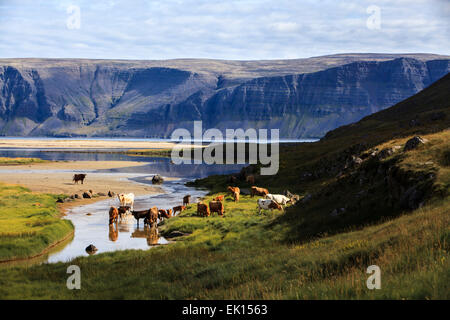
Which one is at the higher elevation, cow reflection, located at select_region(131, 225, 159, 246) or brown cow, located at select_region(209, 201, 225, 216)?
brown cow, located at select_region(209, 201, 225, 216)

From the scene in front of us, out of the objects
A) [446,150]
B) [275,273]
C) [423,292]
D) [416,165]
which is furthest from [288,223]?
[423,292]

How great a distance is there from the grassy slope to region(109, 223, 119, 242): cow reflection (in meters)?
4.42

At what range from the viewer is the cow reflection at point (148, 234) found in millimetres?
34188

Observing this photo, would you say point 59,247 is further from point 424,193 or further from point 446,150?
point 446,150

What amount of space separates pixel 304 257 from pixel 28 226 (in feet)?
84.1

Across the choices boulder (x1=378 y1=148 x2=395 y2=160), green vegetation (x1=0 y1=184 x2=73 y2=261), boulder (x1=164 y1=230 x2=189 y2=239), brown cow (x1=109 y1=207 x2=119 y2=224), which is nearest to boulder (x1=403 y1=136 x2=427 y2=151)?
boulder (x1=378 y1=148 x2=395 y2=160)

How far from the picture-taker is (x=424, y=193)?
930 inches

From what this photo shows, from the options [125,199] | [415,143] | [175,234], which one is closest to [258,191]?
[125,199]

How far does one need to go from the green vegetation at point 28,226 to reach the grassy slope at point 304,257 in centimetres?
710

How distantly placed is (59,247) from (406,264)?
25703 millimetres

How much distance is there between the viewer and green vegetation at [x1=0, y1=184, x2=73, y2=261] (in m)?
30.2

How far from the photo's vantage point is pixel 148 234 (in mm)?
37156

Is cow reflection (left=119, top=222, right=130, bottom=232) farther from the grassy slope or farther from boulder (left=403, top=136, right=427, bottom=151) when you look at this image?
boulder (left=403, top=136, right=427, bottom=151)
